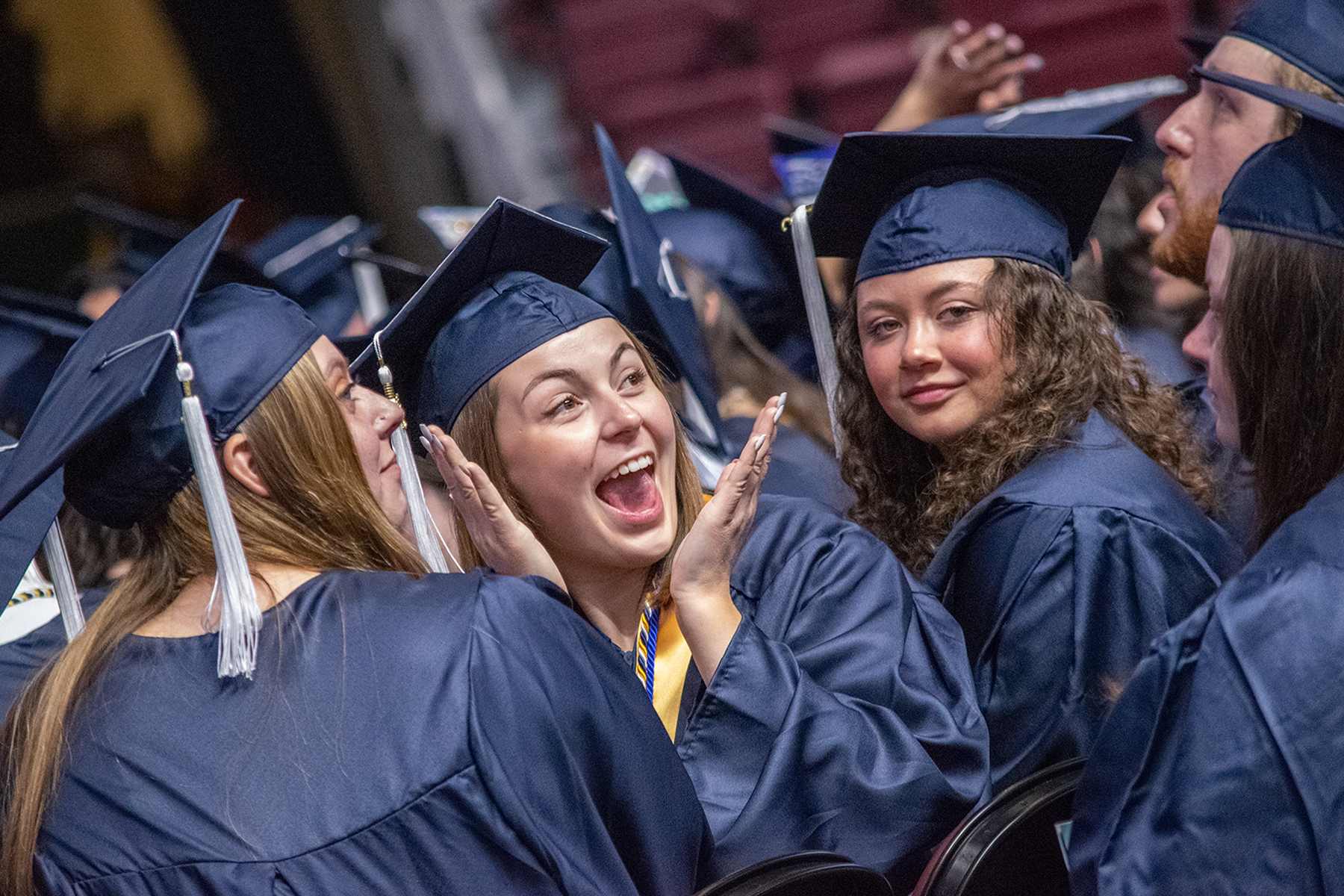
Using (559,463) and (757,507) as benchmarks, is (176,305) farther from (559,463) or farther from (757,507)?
(757,507)

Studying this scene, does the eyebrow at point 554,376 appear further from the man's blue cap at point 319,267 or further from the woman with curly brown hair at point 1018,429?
the man's blue cap at point 319,267

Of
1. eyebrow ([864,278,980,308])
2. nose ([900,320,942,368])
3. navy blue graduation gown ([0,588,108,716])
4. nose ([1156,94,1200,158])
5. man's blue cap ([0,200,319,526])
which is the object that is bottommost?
navy blue graduation gown ([0,588,108,716])

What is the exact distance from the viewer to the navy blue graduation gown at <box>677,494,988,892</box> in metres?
1.87

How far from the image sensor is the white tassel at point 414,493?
2.15 meters

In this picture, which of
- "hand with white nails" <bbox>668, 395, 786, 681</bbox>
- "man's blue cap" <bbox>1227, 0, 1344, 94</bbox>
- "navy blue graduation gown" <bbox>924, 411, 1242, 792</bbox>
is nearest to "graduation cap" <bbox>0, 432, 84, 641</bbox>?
"hand with white nails" <bbox>668, 395, 786, 681</bbox>

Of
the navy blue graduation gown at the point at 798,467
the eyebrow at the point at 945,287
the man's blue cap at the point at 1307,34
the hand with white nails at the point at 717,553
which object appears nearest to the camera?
the man's blue cap at the point at 1307,34

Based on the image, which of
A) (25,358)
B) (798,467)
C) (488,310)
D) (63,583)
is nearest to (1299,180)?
(488,310)

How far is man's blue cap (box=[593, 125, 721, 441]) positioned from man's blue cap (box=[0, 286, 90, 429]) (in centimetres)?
153

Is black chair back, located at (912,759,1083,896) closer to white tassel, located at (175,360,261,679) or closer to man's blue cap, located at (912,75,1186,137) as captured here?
white tassel, located at (175,360,261,679)

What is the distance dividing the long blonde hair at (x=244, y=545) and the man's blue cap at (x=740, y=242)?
2.06 m

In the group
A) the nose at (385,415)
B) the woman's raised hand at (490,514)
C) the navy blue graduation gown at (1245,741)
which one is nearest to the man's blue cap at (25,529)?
the nose at (385,415)

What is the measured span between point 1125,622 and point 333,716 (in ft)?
4.28

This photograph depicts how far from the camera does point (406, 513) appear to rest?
2.42 m

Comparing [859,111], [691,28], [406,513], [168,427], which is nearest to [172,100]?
[691,28]
